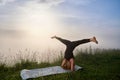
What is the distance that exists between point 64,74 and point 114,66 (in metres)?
3.84

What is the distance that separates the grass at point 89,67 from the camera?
423 inches

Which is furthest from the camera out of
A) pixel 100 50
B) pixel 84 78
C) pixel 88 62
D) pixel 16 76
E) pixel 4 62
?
pixel 100 50

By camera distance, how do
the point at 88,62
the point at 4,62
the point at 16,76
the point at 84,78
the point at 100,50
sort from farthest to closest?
the point at 100,50, the point at 88,62, the point at 4,62, the point at 16,76, the point at 84,78

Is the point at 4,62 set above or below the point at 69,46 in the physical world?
below

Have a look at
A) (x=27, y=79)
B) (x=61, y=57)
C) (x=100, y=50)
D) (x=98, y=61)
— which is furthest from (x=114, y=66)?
(x=27, y=79)

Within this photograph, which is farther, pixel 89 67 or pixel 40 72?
pixel 89 67

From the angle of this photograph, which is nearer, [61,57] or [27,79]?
[27,79]

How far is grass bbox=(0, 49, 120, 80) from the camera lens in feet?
35.3

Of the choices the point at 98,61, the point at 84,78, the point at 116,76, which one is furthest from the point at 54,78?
the point at 98,61

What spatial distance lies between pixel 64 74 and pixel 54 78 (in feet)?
Result: 1.95

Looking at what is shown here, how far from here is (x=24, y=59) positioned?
13531 millimetres

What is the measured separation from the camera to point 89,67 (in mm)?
12773

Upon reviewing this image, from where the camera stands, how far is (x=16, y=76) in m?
11.2

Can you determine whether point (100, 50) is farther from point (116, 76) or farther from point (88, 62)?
point (116, 76)
